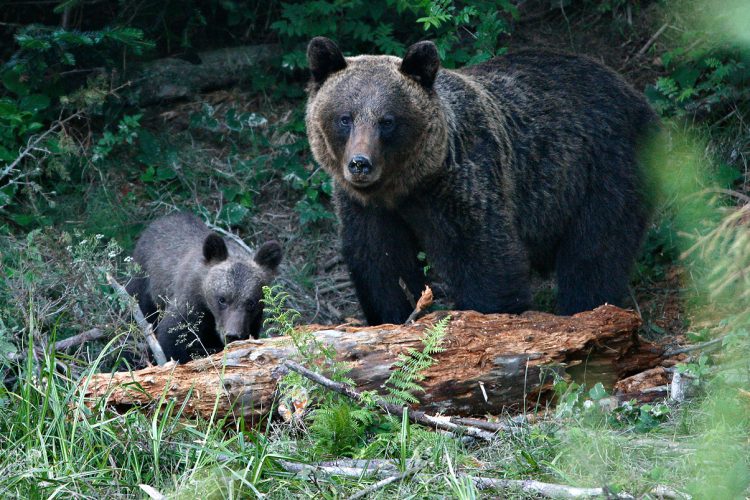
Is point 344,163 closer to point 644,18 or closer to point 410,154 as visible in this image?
point 410,154

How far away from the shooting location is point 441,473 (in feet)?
15.4

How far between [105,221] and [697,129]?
5631 mm

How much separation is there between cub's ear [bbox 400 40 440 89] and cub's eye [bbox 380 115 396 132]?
43cm

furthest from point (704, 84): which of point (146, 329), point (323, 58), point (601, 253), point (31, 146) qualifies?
point (31, 146)

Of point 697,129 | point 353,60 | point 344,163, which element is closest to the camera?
point 344,163

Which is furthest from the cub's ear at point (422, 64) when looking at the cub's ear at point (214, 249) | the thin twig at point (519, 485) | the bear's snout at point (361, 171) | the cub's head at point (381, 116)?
the thin twig at point (519, 485)

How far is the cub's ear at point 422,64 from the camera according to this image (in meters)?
6.80

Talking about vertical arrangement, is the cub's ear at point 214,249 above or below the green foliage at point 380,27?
below

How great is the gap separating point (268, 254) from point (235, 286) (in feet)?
1.66

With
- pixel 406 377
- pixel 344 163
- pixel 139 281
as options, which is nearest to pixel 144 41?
pixel 139 281

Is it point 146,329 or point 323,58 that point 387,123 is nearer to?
point 323,58

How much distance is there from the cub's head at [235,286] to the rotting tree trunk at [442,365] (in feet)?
5.40

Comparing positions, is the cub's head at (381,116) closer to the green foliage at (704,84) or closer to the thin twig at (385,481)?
the thin twig at (385,481)

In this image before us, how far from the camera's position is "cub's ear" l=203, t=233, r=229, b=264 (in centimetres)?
779
